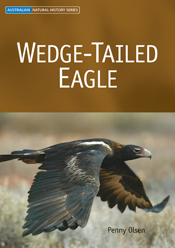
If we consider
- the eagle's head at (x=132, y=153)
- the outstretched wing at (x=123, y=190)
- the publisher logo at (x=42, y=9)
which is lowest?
the outstretched wing at (x=123, y=190)

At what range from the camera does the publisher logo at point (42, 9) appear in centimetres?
548

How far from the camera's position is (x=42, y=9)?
18.2ft

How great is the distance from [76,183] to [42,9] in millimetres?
2602

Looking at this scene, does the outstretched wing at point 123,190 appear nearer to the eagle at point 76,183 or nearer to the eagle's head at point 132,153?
the eagle at point 76,183

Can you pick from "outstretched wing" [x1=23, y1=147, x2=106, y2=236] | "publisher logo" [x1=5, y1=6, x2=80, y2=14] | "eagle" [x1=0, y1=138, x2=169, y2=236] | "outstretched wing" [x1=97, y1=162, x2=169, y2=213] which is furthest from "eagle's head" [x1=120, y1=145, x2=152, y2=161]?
"publisher logo" [x1=5, y1=6, x2=80, y2=14]

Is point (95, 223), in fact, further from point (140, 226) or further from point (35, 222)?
point (35, 222)

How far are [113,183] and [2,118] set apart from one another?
2461mm

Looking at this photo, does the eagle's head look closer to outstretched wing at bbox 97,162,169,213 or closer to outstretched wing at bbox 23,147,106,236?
outstretched wing at bbox 97,162,169,213

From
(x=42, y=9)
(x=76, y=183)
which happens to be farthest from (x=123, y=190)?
(x=42, y=9)

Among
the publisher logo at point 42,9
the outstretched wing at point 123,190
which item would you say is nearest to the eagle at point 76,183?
the outstretched wing at point 123,190

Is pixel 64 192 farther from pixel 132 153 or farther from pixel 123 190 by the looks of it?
pixel 123 190

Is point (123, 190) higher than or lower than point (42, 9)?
lower

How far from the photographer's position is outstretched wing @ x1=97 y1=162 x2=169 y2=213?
5.41 meters

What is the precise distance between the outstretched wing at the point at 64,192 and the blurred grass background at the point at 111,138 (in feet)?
5.45
